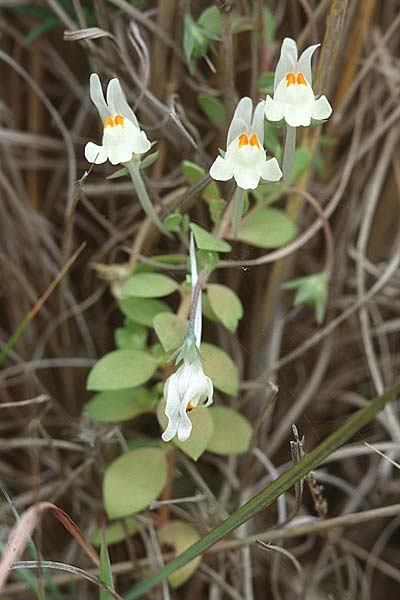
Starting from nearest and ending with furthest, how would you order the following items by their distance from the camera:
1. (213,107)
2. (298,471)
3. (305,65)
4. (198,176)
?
(298,471) < (305,65) < (198,176) < (213,107)

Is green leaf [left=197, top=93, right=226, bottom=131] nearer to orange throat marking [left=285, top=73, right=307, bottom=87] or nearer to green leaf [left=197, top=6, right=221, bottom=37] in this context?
green leaf [left=197, top=6, right=221, bottom=37]

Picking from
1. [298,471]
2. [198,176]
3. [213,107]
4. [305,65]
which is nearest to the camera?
[298,471]

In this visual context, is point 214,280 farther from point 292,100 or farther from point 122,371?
point 292,100

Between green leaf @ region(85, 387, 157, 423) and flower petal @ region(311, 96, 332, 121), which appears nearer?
flower petal @ region(311, 96, 332, 121)

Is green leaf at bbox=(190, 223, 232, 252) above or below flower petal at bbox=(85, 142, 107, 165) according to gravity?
below

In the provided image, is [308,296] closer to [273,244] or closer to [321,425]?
[273,244]

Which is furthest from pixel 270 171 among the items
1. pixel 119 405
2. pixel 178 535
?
pixel 178 535

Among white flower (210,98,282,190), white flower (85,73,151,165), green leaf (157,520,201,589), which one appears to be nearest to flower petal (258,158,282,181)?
white flower (210,98,282,190)
